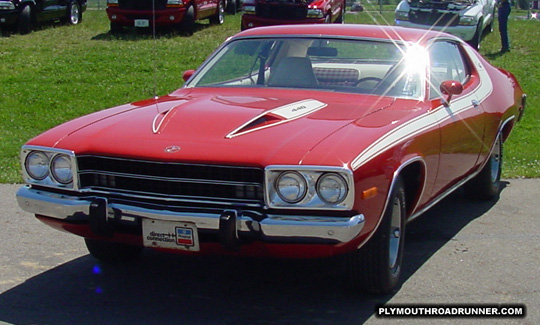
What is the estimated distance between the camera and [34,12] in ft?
60.5

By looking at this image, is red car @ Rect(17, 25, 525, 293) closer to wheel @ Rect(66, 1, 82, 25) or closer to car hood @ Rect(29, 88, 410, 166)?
car hood @ Rect(29, 88, 410, 166)

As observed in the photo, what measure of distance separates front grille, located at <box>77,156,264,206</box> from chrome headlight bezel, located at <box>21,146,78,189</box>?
0.05 meters

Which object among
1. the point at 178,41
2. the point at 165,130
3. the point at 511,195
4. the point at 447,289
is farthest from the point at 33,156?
the point at 178,41

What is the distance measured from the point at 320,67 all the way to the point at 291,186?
6.54 ft

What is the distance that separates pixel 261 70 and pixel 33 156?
77.0 inches

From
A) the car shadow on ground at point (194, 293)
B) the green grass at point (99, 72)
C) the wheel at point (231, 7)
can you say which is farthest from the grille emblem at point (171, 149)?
the wheel at point (231, 7)

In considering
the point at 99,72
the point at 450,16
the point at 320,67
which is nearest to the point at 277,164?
the point at 320,67

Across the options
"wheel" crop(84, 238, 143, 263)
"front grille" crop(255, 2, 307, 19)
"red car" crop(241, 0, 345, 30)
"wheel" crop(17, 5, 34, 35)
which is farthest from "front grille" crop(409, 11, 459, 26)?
"wheel" crop(84, 238, 143, 263)

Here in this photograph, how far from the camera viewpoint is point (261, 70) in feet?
20.2

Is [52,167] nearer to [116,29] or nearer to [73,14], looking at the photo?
[116,29]

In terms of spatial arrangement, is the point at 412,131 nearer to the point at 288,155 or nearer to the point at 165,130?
the point at 288,155

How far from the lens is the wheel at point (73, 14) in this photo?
20.0 metres

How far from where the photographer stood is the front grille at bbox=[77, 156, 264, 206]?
433 cm

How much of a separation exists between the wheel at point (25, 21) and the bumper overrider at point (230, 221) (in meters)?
14.2
